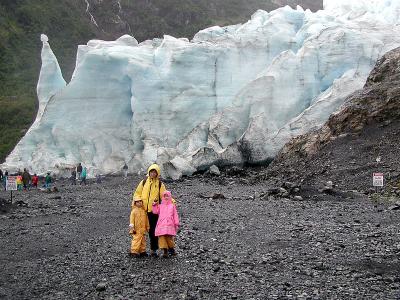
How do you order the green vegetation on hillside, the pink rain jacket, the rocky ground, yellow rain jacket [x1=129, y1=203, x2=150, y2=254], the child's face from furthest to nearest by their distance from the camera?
the green vegetation on hillside < the child's face < yellow rain jacket [x1=129, y1=203, x2=150, y2=254] < the pink rain jacket < the rocky ground

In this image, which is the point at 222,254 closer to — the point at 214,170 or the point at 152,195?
the point at 152,195

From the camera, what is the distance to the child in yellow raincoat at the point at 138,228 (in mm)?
7449

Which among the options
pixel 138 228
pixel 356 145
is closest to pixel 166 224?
pixel 138 228

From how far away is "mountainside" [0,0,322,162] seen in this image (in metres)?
45.9

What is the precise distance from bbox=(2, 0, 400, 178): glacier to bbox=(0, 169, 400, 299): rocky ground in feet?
44.1

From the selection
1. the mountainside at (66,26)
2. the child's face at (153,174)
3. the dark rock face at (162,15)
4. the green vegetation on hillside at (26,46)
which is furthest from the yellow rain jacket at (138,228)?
the dark rock face at (162,15)

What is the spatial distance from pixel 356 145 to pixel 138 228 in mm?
13334

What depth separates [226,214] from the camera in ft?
38.9

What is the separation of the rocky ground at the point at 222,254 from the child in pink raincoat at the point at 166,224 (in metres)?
0.23

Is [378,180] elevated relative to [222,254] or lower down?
elevated

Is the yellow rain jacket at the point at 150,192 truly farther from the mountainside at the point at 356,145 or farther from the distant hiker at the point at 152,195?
the mountainside at the point at 356,145

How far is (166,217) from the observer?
7.39m

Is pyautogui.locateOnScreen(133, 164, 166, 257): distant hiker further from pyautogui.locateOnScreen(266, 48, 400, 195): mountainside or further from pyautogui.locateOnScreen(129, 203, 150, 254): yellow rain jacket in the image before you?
pyautogui.locateOnScreen(266, 48, 400, 195): mountainside

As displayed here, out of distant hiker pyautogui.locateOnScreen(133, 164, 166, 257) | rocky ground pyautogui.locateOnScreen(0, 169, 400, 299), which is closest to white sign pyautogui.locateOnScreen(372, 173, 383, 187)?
rocky ground pyautogui.locateOnScreen(0, 169, 400, 299)
